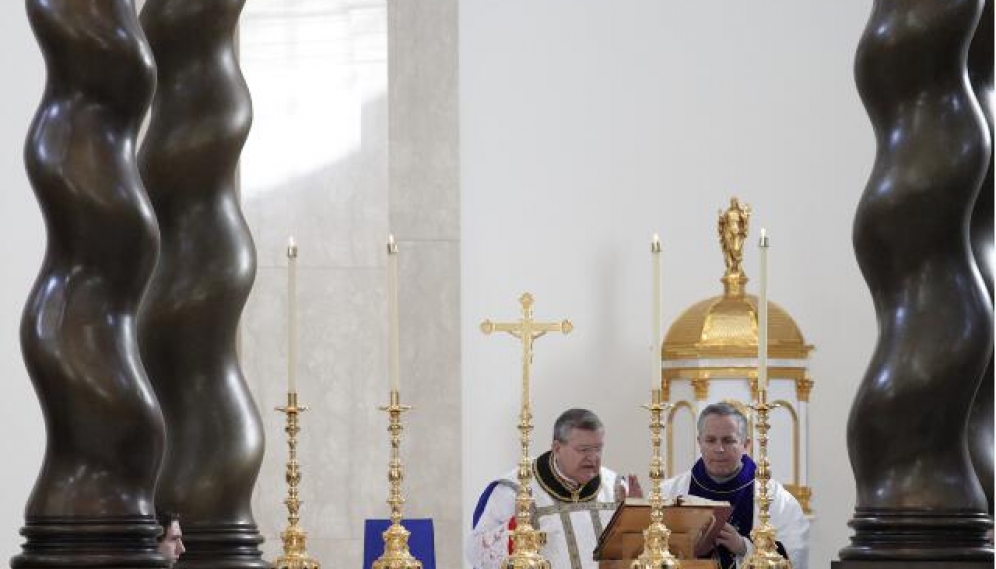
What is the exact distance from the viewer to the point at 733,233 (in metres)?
13.0

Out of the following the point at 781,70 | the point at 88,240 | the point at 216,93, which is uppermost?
the point at 781,70

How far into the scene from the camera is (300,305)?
42.1 ft

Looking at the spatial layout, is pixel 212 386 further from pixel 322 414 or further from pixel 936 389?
pixel 322 414

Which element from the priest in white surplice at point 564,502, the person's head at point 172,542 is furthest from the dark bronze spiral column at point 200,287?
the priest in white surplice at point 564,502

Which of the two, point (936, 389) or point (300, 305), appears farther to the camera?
point (300, 305)

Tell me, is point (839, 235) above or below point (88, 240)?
above

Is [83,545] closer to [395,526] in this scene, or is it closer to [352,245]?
[395,526]

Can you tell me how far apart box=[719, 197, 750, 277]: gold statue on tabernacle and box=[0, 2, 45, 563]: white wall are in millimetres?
4088

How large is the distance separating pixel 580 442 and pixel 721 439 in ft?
2.45

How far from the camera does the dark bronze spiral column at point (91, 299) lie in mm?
6477

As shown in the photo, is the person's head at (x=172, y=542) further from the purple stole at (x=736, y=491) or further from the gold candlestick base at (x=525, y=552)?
the purple stole at (x=736, y=491)

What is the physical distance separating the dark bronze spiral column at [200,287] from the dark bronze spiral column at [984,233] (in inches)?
98.7

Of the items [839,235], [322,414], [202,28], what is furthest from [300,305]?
[202,28]

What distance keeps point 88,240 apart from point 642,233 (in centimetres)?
774
